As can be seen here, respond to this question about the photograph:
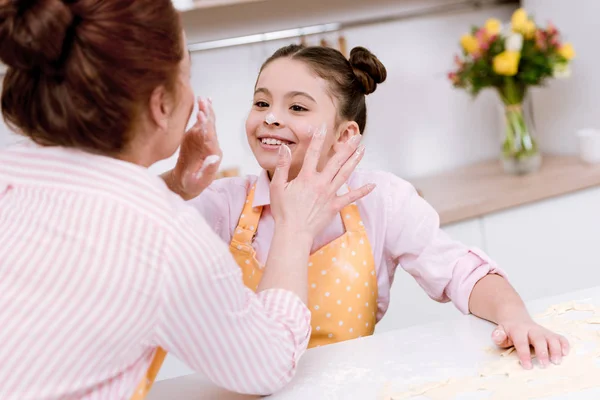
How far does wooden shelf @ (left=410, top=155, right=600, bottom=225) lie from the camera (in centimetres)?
221

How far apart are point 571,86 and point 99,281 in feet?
7.25

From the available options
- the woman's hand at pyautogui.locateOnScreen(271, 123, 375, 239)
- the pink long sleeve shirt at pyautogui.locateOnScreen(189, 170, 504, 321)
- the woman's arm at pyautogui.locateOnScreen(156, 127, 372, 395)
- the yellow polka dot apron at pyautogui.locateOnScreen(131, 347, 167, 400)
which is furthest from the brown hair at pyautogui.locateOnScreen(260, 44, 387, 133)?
the yellow polka dot apron at pyautogui.locateOnScreen(131, 347, 167, 400)

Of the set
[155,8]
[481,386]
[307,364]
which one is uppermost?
[155,8]

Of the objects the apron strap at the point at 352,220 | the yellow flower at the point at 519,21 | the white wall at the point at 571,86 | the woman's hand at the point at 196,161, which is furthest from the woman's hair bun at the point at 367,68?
the white wall at the point at 571,86

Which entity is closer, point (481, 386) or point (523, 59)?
point (481, 386)

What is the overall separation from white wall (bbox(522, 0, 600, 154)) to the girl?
135 centimetres

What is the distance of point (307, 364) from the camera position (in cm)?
105

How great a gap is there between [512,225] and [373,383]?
4.72 feet

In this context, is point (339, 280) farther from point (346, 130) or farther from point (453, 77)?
point (453, 77)

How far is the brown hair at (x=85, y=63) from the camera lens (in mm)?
757

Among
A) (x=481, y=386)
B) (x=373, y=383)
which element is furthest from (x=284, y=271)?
(x=481, y=386)

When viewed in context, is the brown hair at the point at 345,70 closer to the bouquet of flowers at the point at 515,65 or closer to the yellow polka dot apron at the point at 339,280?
the yellow polka dot apron at the point at 339,280

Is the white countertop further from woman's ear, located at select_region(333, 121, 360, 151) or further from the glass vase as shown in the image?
the glass vase

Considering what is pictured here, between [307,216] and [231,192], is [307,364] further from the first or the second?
[231,192]
